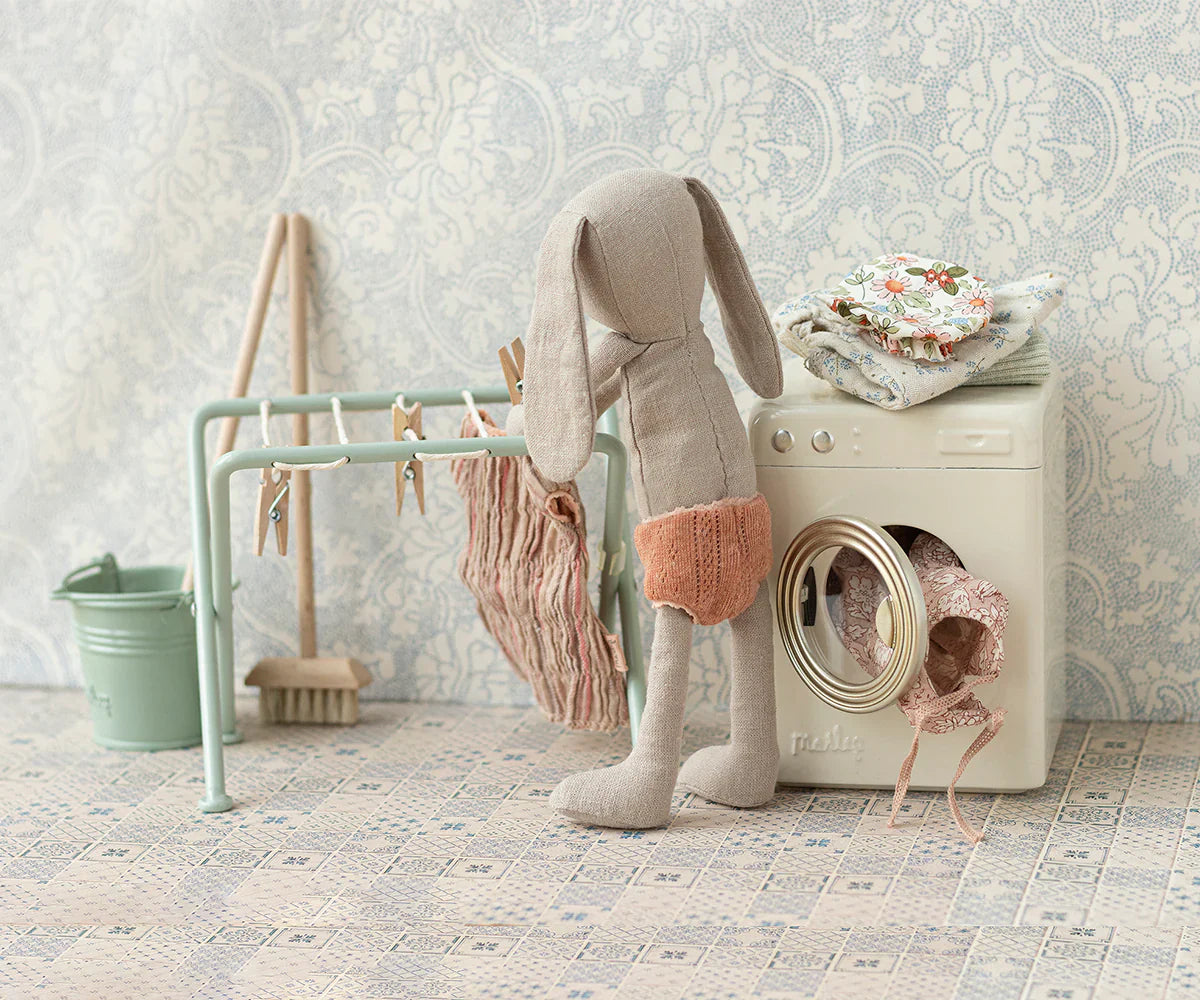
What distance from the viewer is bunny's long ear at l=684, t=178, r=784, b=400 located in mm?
2070

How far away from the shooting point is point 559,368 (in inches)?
75.7

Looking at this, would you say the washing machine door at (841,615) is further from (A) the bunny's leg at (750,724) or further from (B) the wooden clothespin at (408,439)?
(B) the wooden clothespin at (408,439)

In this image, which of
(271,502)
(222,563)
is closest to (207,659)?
(222,563)

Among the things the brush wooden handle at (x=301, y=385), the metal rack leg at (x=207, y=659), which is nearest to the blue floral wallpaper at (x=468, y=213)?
the brush wooden handle at (x=301, y=385)

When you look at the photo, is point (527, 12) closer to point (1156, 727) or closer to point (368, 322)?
point (368, 322)

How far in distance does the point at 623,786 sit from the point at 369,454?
598 mm

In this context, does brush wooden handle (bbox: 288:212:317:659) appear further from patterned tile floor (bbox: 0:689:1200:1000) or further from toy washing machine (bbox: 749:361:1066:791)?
toy washing machine (bbox: 749:361:1066:791)

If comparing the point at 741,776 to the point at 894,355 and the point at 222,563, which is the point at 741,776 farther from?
the point at 222,563

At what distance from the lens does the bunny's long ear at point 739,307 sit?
2.07 m

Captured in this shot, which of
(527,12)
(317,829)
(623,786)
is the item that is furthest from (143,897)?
(527,12)

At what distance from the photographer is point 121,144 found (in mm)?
2662

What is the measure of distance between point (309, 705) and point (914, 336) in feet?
4.18

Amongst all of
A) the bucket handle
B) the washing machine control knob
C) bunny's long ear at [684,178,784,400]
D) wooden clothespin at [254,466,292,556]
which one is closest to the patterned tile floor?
the bucket handle

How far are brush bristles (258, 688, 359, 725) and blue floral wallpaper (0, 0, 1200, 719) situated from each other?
151 mm
